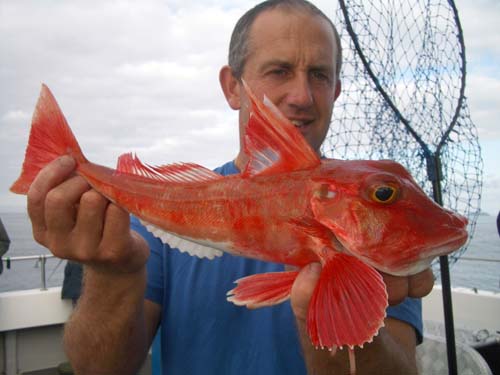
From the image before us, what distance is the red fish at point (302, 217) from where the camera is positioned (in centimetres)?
139

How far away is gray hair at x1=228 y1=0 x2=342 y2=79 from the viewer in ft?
9.49

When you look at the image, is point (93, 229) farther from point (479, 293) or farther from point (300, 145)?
point (479, 293)

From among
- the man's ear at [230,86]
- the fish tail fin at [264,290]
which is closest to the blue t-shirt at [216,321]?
the fish tail fin at [264,290]

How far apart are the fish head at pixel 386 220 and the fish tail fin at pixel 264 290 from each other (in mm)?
245

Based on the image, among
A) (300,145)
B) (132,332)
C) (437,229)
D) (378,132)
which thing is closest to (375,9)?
(378,132)

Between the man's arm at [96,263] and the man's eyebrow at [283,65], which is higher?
the man's eyebrow at [283,65]

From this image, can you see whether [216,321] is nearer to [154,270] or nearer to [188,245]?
[154,270]

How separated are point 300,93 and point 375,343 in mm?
1549

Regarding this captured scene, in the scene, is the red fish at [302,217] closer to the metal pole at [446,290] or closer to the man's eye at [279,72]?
the man's eye at [279,72]

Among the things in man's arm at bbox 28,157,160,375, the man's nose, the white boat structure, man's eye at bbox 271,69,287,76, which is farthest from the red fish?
the white boat structure

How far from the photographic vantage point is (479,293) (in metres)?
5.65

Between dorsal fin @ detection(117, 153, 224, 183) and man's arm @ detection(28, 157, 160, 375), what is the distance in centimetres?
19

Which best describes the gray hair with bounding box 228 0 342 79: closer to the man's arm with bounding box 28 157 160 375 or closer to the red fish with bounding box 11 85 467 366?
the red fish with bounding box 11 85 467 366

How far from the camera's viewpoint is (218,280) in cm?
253
